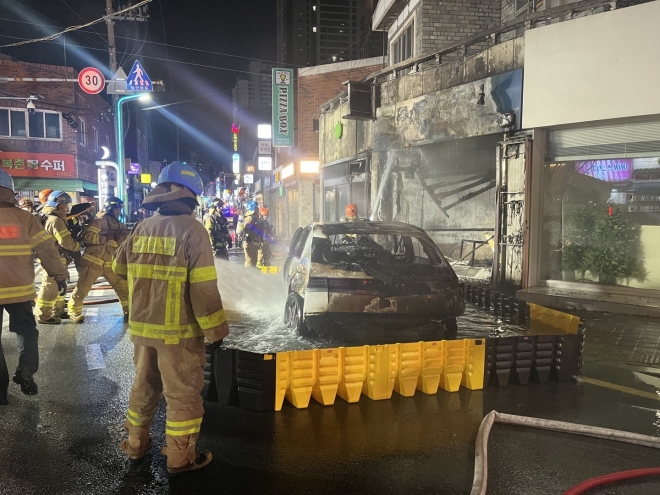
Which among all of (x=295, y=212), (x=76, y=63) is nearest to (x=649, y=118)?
(x=295, y=212)

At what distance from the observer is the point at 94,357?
19.6ft

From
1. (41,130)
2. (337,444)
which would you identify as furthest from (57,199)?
(41,130)

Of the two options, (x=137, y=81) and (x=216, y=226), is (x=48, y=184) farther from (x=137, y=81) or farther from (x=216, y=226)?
(x=216, y=226)

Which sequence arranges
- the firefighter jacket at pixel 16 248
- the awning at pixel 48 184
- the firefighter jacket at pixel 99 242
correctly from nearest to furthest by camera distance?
the firefighter jacket at pixel 16 248, the firefighter jacket at pixel 99 242, the awning at pixel 48 184

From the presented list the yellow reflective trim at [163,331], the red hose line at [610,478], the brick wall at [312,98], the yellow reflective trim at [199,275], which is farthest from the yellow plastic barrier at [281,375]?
the brick wall at [312,98]

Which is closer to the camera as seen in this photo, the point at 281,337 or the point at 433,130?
the point at 281,337

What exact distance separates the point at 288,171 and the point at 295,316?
20.2 meters

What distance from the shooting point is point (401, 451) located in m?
3.69

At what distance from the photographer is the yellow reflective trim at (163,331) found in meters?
3.21

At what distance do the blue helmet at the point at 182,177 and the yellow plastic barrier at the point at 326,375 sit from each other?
1.80 metres

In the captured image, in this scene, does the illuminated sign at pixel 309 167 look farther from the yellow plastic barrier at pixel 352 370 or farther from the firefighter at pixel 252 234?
the yellow plastic barrier at pixel 352 370

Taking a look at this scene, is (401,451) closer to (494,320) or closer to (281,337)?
(281,337)

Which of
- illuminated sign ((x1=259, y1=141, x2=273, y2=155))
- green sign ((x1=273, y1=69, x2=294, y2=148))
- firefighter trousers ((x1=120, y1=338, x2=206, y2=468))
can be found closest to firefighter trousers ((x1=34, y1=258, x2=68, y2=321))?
firefighter trousers ((x1=120, y1=338, x2=206, y2=468))

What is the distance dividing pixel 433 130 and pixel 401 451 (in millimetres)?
9334
